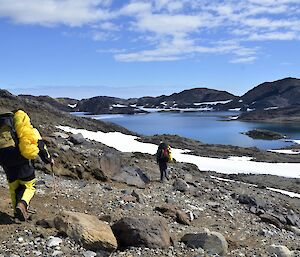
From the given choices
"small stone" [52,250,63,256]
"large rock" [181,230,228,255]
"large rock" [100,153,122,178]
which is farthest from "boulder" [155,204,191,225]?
"large rock" [100,153,122,178]

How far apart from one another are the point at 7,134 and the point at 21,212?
1485 millimetres

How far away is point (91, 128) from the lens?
160ft

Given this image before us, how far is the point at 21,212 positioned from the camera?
8141mm

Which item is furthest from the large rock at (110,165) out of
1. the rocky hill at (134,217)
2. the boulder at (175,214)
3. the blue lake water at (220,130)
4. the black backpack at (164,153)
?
the blue lake water at (220,130)

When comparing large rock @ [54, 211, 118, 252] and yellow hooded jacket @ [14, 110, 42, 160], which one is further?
yellow hooded jacket @ [14, 110, 42, 160]

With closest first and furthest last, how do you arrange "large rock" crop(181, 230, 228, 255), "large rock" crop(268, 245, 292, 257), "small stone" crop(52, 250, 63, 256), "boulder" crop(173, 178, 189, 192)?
"small stone" crop(52, 250, 63, 256) < "large rock" crop(181, 230, 228, 255) < "large rock" crop(268, 245, 292, 257) < "boulder" crop(173, 178, 189, 192)

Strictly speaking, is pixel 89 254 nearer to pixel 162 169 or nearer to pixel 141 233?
pixel 141 233

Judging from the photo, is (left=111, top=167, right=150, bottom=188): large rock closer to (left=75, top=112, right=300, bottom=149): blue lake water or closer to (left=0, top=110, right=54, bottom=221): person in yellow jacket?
(left=0, top=110, right=54, bottom=221): person in yellow jacket

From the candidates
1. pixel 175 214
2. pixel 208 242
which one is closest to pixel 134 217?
pixel 208 242

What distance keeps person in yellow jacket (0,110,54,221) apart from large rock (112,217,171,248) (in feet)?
6.12

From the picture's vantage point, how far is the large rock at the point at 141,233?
8.24 metres

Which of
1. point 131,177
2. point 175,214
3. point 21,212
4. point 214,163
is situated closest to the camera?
point 21,212

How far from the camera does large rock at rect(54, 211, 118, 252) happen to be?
7.72 meters

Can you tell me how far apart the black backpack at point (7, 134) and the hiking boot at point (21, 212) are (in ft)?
3.67
